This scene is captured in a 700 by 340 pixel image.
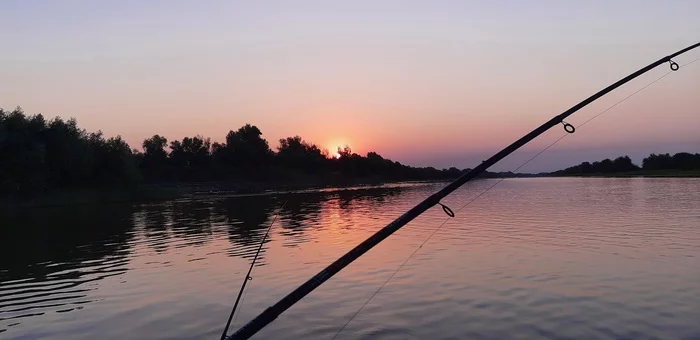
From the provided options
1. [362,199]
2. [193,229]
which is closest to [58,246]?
[193,229]

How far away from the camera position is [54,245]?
34000 millimetres

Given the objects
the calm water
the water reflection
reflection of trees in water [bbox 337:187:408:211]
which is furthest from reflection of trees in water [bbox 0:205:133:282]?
reflection of trees in water [bbox 337:187:408:211]

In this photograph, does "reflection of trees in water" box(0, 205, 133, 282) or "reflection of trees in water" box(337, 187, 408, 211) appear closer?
"reflection of trees in water" box(0, 205, 133, 282)

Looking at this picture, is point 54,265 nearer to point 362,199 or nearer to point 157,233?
point 157,233

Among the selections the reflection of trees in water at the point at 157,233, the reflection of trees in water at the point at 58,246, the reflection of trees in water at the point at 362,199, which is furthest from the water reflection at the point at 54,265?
the reflection of trees in water at the point at 362,199

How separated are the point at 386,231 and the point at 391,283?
12.6 metres

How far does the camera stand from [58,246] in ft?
110

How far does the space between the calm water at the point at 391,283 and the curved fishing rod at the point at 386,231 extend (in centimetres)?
641

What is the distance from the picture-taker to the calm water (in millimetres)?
13492

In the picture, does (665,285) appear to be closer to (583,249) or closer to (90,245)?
(583,249)

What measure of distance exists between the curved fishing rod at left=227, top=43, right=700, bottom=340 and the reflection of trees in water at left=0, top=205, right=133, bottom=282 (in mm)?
20161

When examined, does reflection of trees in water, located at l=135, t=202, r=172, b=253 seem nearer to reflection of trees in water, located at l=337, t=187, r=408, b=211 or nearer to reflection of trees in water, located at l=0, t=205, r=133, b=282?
reflection of trees in water, located at l=0, t=205, r=133, b=282

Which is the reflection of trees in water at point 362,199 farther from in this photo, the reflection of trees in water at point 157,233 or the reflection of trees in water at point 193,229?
the reflection of trees in water at point 157,233

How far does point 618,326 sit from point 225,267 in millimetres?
15372
